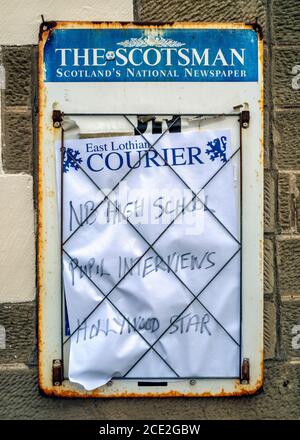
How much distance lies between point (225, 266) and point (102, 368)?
0.69 m

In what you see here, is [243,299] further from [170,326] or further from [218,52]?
[218,52]

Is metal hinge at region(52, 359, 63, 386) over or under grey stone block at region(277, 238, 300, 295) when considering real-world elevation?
under

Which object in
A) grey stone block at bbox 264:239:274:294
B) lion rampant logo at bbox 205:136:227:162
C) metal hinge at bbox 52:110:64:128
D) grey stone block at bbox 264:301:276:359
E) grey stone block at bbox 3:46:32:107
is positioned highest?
grey stone block at bbox 3:46:32:107

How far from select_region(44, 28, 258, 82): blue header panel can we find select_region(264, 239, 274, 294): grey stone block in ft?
2.46

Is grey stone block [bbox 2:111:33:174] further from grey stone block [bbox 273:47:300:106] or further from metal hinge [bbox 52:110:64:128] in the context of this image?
grey stone block [bbox 273:47:300:106]

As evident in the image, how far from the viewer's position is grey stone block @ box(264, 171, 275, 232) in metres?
2.07

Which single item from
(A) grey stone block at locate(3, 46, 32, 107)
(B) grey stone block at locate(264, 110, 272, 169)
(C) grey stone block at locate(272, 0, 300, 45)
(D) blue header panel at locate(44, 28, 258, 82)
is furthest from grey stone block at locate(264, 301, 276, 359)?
(A) grey stone block at locate(3, 46, 32, 107)

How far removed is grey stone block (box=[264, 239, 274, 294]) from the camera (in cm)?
207

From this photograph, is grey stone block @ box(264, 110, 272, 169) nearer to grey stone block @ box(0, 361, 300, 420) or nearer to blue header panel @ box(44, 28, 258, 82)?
blue header panel @ box(44, 28, 258, 82)

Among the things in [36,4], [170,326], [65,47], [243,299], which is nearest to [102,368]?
[170,326]

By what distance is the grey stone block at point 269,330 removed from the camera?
81.9 inches

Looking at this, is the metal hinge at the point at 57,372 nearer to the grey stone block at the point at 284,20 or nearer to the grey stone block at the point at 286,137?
the grey stone block at the point at 286,137

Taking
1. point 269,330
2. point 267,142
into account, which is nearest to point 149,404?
point 269,330

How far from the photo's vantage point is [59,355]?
204 centimetres
